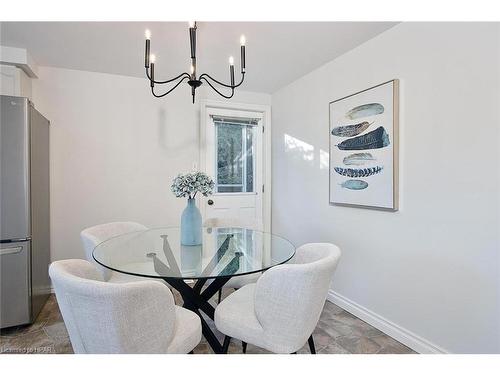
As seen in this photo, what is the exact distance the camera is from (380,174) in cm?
219

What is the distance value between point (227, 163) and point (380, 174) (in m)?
1.95

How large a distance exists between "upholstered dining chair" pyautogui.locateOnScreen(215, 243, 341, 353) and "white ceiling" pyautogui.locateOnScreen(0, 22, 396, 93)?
1.74 m

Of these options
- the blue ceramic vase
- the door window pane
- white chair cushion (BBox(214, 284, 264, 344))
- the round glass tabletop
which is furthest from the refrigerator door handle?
the door window pane

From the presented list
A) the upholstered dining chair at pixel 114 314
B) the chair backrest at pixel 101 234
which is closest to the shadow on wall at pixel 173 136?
the chair backrest at pixel 101 234

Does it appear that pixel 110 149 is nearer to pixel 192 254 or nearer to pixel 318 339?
pixel 192 254

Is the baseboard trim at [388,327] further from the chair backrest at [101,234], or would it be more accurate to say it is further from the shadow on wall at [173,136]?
the shadow on wall at [173,136]

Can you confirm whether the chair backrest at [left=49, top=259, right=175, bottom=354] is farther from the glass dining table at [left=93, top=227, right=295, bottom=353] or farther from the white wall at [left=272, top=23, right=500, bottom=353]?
the white wall at [left=272, top=23, right=500, bottom=353]

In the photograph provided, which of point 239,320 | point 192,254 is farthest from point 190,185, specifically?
point 239,320

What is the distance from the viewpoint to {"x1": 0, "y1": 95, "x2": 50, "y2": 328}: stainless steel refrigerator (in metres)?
2.17

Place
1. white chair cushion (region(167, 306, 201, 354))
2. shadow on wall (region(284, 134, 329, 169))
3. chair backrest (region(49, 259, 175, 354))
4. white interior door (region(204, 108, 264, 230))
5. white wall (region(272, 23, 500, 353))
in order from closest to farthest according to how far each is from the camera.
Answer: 1. chair backrest (region(49, 259, 175, 354))
2. white chair cushion (region(167, 306, 201, 354))
3. white wall (region(272, 23, 500, 353))
4. shadow on wall (region(284, 134, 329, 169))
5. white interior door (region(204, 108, 264, 230))

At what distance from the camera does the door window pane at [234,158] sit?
11.8 feet

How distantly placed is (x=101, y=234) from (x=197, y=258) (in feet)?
3.71
